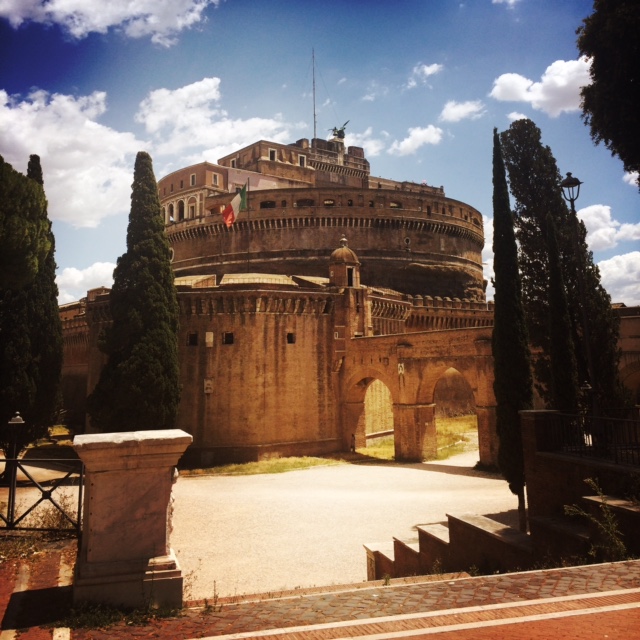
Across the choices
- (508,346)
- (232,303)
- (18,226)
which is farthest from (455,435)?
(18,226)

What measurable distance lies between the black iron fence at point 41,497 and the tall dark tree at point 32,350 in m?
2.21

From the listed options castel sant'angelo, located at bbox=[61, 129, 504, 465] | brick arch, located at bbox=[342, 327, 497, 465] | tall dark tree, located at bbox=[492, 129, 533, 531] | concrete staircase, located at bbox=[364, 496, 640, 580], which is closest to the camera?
concrete staircase, located at bbox=[364, 496, 640, 580]

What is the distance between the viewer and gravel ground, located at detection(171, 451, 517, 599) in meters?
11.2

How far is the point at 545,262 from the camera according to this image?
20.7 metres

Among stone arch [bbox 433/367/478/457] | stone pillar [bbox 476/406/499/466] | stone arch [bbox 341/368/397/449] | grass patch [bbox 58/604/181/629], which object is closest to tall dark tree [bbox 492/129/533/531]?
stone pillar [bbox 476/406/499/466]

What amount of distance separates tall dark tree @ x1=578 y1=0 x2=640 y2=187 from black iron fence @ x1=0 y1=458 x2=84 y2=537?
13628 millimetres

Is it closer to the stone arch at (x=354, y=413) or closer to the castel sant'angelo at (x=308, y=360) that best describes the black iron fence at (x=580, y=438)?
the castel sant'angelo at (x=308, y=360)

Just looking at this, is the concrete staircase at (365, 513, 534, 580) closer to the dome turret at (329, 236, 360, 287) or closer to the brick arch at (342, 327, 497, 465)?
the brick arch at (342, 327, 497, 465)

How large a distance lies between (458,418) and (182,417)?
2251 cm

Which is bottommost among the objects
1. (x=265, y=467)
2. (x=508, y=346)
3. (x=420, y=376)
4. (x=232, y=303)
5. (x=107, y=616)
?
(x=265, y=467)

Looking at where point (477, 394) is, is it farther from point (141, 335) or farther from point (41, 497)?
point (41, 497)

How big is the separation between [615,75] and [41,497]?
14685 mm

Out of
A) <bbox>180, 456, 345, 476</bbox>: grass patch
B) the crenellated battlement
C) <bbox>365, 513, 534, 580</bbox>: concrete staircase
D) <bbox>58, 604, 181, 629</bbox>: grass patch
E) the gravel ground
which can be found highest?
the crenellated battlement

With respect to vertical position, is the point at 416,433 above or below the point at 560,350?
A: below
